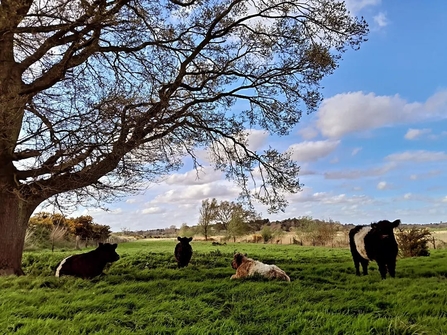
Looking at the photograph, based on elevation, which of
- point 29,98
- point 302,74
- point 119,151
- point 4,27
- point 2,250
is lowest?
point 2,250

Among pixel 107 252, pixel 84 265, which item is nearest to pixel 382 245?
pixel 107 252

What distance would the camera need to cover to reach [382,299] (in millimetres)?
6629

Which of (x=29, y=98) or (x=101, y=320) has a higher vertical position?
(x=29, y=98)

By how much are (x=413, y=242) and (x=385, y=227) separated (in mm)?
11035

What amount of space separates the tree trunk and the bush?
1731 cm

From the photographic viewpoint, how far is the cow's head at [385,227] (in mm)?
9594

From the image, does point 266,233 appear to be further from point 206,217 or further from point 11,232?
point 11,232

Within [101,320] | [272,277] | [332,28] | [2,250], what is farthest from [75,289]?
[332,28]

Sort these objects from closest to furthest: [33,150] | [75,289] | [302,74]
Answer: [75,289] < [33,150] < [302,74]

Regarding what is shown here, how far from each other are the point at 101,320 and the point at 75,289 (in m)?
2.99

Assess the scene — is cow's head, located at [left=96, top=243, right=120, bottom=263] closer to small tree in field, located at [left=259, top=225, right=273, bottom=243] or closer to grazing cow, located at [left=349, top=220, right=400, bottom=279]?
grazing cow, located at [left=349, top=220, right=400, bottom=279]

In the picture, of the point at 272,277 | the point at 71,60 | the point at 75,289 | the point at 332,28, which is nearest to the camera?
the point at 75,289

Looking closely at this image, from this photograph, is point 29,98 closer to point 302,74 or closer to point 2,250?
point 2,250

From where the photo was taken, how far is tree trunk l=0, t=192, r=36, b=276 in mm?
10430
